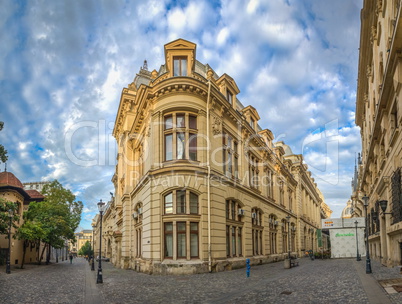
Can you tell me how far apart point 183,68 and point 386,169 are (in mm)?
15326

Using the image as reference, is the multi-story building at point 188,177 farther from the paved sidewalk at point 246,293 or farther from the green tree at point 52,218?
the green tree at point 52,218

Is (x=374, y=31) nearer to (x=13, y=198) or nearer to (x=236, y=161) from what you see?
(x=236, y=161)

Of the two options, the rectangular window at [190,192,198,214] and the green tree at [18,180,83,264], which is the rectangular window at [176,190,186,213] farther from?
the green tree at [18,180,83,264]

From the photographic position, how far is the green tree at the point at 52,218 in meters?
40.4

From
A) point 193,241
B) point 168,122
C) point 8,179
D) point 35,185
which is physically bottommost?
point 193,241

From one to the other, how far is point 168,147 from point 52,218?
89.5 feet

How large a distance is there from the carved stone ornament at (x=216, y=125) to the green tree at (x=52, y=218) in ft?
84.7

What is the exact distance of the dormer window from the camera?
84.6ft

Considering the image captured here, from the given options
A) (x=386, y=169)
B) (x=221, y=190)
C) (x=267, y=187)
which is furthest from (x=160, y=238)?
(x=267, y=187)

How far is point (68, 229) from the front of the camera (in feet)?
155

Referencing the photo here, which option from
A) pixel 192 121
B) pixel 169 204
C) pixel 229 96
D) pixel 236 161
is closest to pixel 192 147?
pixel 192 121

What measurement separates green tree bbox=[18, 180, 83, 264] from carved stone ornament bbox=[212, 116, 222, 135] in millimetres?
25808

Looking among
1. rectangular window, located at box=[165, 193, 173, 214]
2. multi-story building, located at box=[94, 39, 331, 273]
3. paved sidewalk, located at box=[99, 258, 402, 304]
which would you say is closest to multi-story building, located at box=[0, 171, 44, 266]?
multi-story building, located at box=[94, 39, 331, 273]

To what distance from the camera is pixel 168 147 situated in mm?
25000
